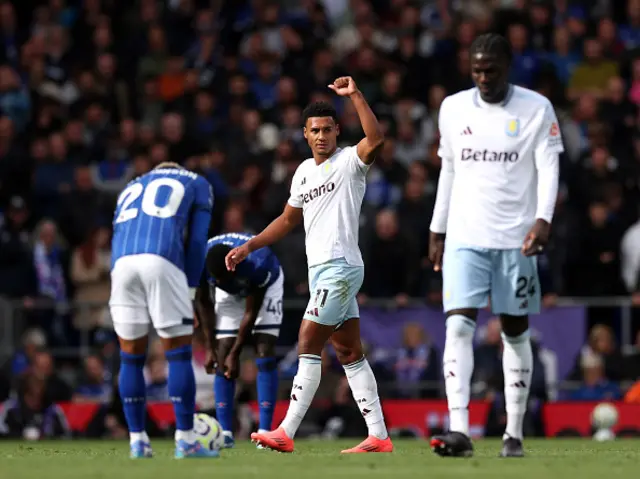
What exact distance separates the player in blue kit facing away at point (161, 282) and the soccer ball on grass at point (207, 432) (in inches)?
2.4

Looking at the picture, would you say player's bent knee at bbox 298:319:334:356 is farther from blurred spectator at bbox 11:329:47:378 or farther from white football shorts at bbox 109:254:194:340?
blurred spectator at bbox 11:329:47:378

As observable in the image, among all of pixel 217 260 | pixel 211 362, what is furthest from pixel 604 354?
pixel 217 260

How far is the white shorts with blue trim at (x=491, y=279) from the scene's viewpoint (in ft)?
33.3

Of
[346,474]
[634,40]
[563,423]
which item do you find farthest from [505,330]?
[634,40]

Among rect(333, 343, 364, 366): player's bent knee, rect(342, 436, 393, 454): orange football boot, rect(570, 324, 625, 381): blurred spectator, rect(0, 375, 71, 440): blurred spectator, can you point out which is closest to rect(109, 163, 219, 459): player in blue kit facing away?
rect(342, 436, 393, 454): orange football boot

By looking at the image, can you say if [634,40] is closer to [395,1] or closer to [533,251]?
[395,1]

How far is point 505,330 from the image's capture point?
34.3 ft

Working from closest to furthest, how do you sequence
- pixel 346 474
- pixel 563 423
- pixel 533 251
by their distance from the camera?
pixel 346 474, pixel 533 251, pixel 563 423

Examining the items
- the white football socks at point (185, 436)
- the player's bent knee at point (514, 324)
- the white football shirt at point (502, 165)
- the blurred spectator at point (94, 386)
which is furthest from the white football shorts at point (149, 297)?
the blurred spectator at point (94, 386)

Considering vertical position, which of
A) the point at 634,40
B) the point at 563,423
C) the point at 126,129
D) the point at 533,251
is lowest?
the point at 563,423

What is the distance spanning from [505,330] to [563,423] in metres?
8.18

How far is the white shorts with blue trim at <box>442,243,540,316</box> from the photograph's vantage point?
1015cm

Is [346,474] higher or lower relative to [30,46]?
lower

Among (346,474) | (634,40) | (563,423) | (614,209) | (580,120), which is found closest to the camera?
(346,474)
